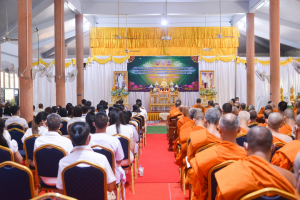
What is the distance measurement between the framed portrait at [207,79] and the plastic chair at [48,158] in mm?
11903

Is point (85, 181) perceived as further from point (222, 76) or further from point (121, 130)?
point (222, 76)

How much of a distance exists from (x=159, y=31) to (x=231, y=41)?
13.8 ft

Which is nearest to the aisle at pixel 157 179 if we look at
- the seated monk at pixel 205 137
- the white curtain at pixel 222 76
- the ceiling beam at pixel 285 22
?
the seated monk at pixel 205 137

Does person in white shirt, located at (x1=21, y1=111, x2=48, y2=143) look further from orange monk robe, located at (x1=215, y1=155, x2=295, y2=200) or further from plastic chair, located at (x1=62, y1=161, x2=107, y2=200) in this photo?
orange monk robe, located at (x1=215, y1=155, x2=295, y2=200)

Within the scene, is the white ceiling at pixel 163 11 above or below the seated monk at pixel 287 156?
above

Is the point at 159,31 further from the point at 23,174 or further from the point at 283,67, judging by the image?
the point at 23,174

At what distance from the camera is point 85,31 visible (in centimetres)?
1590

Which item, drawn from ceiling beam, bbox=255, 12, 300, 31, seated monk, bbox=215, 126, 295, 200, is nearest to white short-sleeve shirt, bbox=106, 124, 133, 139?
seated monk, bbox=215, 126, 295, 200

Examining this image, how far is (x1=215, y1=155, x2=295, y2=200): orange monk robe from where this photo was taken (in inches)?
54.2

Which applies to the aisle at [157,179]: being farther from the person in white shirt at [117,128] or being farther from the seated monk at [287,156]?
the seated monk at [287,156]

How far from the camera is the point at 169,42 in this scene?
14.9 metres

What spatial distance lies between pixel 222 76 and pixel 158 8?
5144 mm

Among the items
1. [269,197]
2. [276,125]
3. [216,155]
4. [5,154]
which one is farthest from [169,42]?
[269,197]

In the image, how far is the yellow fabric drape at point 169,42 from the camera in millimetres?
14820
